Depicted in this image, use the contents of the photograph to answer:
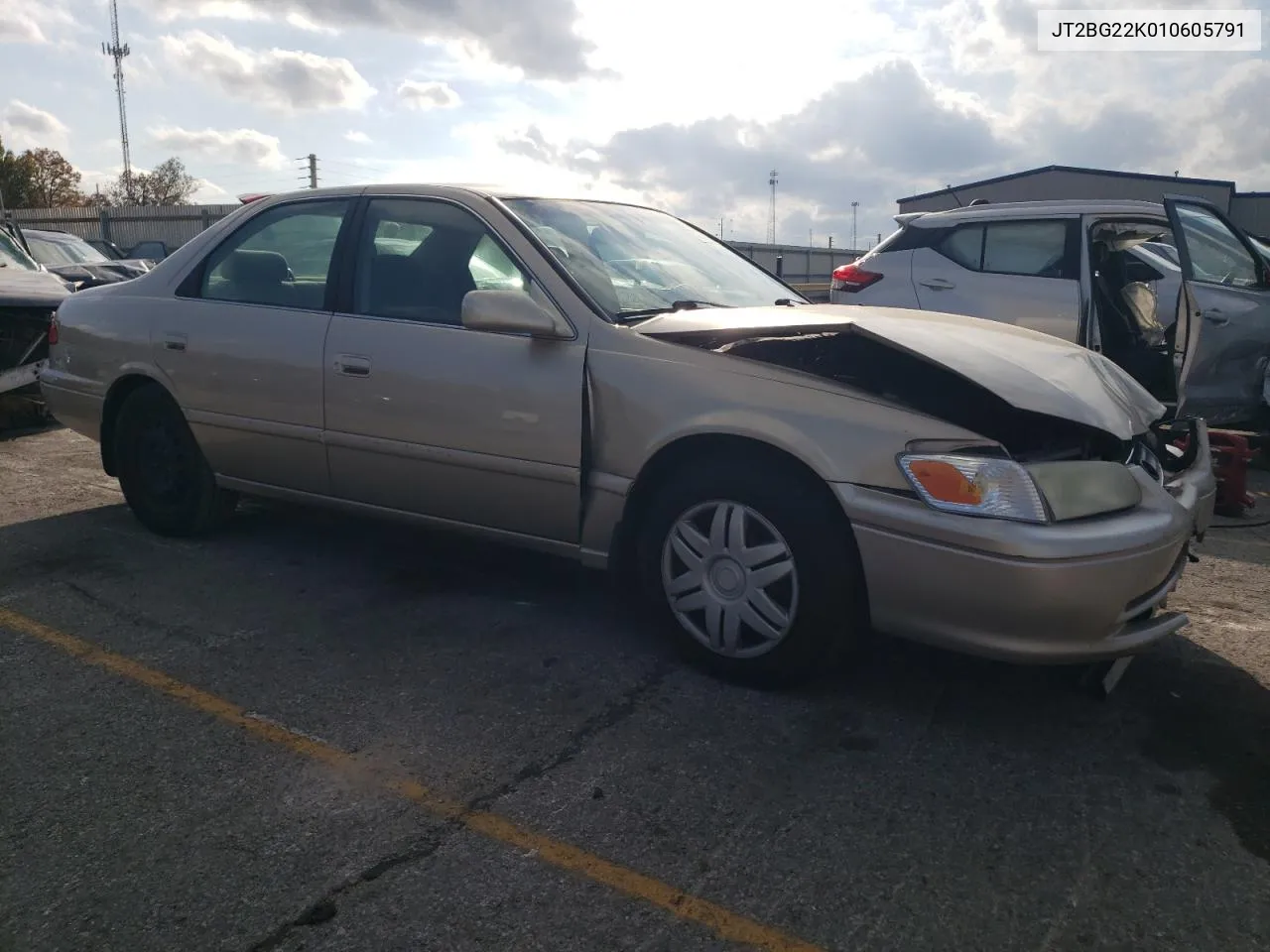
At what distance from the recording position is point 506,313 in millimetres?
3430

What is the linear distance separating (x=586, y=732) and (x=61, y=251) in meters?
16.1

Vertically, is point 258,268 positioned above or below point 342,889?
above

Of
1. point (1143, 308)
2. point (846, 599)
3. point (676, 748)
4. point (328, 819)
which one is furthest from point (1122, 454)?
point (1143, 308)

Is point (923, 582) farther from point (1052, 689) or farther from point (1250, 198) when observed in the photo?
point (1250, 198)

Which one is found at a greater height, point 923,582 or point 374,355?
point 374,355

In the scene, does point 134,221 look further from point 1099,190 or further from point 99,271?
point 1099,190

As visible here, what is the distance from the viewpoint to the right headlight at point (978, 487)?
9.12 ft

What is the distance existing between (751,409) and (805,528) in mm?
402

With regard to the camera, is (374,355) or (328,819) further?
(374,355)

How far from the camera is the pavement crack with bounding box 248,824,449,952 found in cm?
211

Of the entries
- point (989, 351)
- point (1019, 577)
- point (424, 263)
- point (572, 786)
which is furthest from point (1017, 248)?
point (572, 786)

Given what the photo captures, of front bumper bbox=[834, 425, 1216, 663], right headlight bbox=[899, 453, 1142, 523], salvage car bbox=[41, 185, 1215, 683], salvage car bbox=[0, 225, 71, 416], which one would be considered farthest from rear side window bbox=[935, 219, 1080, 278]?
salvage car bbox=[0, 225, 71, 416]

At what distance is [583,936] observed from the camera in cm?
211

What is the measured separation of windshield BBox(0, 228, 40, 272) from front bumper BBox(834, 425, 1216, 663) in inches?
343
